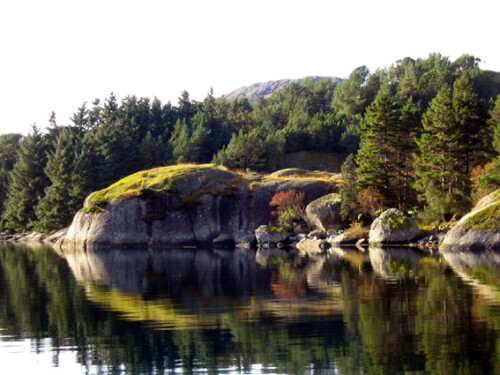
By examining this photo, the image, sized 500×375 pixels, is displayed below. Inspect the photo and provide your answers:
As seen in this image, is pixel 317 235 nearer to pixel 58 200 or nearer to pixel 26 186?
pixel 58 200

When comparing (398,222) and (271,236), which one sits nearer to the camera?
(398,222)

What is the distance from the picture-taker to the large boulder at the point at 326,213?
58938 millimetres

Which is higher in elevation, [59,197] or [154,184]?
[154,184]

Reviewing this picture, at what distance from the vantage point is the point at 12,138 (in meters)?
113

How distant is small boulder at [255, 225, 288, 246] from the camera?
58.3 meters

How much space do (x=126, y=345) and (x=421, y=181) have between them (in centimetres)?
4184

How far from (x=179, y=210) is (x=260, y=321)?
46219mm

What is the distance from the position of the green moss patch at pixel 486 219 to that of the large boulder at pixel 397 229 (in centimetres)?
677

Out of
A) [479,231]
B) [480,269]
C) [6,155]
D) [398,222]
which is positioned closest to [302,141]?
[398,222]

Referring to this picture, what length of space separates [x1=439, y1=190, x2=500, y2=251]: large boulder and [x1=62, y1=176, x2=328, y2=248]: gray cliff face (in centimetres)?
2120

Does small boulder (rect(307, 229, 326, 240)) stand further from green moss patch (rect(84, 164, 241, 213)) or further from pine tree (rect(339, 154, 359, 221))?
green moss patch (rect(84, 164, 241, 213))

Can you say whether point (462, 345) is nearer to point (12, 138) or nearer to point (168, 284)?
point (168, 284)

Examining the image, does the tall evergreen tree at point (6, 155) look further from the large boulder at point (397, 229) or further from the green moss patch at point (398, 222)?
the green moss patch at point (398, 222)

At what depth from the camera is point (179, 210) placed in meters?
63.4
